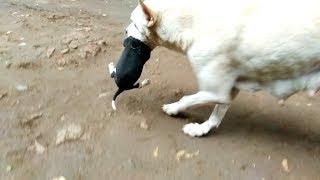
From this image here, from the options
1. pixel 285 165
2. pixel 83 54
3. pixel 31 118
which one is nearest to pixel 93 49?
pixel 83 54

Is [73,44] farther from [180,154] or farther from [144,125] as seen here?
[180,154]

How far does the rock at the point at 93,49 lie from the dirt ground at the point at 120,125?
1 centimetres

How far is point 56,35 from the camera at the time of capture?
5.43 metres

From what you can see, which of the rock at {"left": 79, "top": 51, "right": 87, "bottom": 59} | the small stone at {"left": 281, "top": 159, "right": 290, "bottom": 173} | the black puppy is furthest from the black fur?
the rock at {"left": 79, "top": 51, "right": 87, "bottom": 59}

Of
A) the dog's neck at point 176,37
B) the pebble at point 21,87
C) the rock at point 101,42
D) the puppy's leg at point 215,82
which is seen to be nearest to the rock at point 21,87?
the pebble at point 21,87

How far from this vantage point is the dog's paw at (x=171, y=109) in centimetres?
388

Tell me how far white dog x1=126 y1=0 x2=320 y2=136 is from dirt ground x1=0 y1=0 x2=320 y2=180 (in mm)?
392

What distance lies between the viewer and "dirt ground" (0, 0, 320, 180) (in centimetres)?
334

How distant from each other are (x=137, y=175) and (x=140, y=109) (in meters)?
0.86

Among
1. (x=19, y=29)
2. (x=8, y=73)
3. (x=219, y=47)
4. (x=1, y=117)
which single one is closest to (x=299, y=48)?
(x=219, y=47)

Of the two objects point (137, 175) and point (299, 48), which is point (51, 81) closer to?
point (137, 175)

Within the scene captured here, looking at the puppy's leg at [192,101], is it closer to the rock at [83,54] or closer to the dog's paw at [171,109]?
the dog's paw at [171,109]

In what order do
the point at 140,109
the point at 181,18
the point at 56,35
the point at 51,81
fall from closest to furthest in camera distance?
the point at 181,18, the point at 140,109, the point at 51,81, the point at 56,35

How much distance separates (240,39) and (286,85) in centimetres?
46
